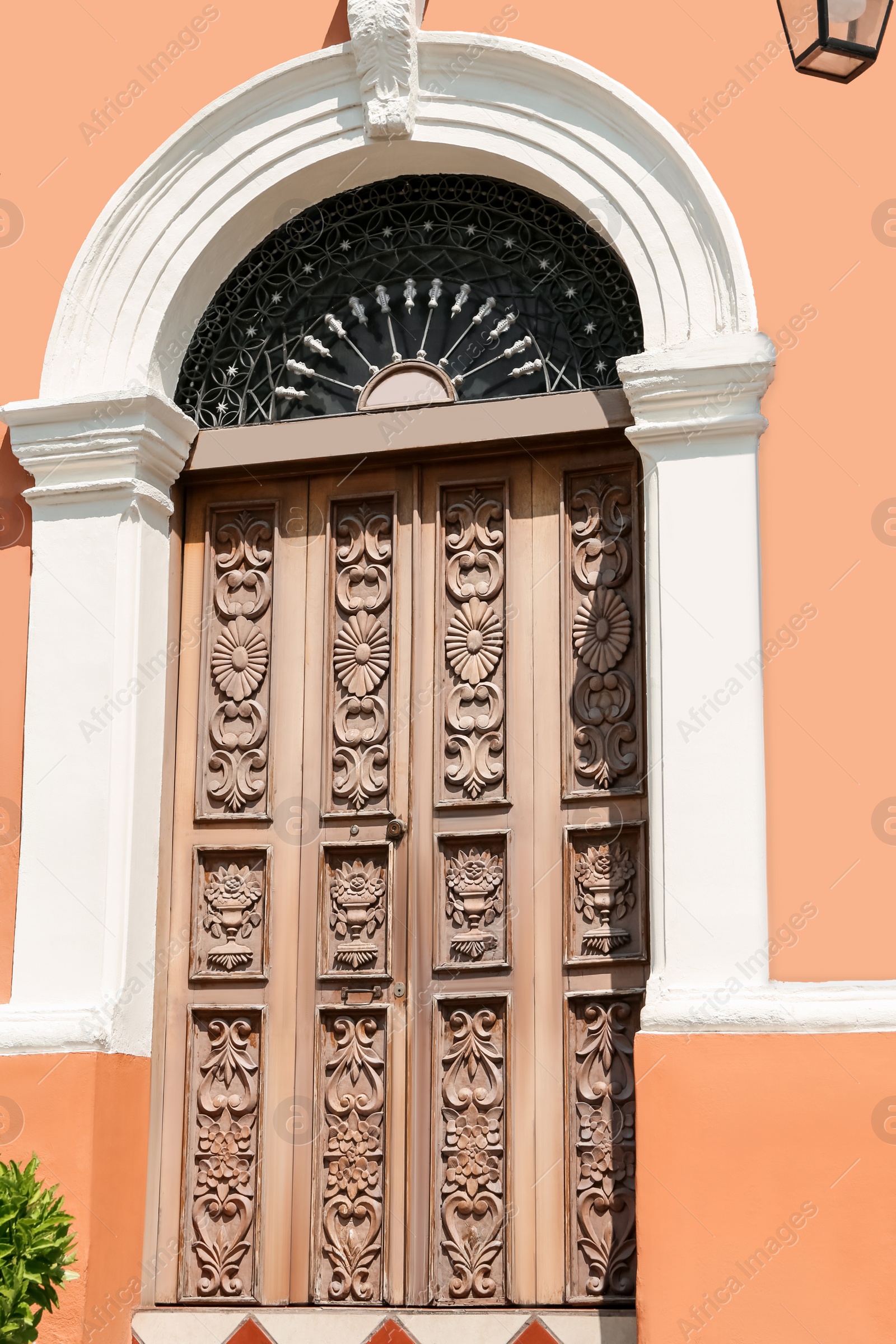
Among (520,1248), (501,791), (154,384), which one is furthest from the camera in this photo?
(154,384)

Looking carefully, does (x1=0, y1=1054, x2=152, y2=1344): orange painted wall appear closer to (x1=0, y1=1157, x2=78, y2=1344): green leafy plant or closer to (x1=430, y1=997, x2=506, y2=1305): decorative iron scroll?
(x1=0, y1=1157, x2=78, y2=1344): green leafy plant

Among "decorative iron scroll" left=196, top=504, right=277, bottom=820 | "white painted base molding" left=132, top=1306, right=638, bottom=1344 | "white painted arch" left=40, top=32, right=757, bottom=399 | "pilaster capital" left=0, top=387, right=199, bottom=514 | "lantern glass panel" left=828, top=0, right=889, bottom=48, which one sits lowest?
"white painted base molding" left=132, top=1306, right=638, bottom=1344

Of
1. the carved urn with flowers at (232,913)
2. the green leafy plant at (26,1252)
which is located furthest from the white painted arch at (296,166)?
the green leafy plant at (26,1252)

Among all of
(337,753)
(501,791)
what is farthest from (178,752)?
(501,791)

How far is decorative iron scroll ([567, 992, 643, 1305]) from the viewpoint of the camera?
530 centimetres

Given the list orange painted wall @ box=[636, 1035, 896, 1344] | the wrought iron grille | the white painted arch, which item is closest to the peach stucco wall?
orange painted wall @ box=[636, 1035, 896, 1344]

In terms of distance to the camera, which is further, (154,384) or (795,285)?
(154,384)

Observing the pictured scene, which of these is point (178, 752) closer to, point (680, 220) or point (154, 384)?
point (154, 384)

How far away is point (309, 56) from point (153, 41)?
0.68m

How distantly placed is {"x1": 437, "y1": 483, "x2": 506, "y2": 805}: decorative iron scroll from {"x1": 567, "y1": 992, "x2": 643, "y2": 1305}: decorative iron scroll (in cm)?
82

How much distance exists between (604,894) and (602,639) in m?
0.86

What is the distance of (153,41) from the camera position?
6.34 m

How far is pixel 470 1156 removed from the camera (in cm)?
550

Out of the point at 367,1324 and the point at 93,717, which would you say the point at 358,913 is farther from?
the point at 367,1324
